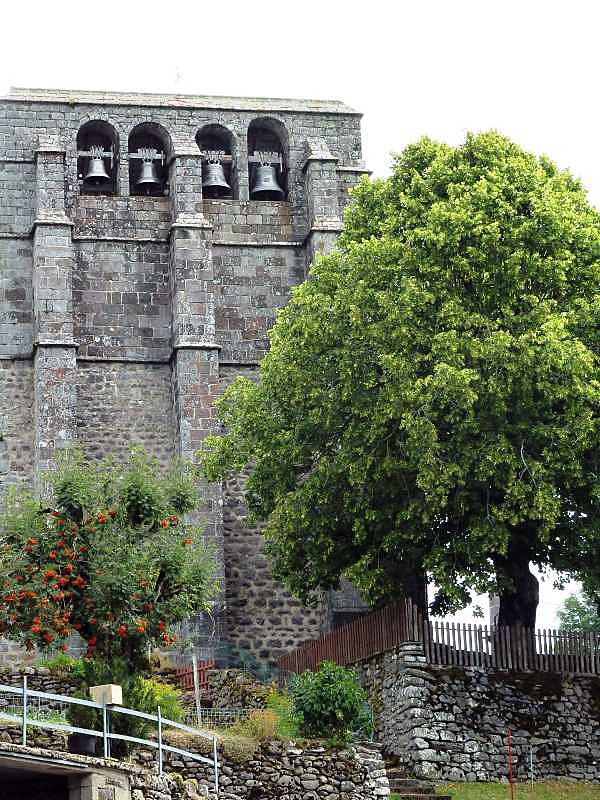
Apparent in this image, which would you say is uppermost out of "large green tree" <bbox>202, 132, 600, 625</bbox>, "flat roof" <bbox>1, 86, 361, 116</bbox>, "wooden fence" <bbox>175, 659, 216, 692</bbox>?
"flat roof" <bbox>1, 86, 361, 116</bbox>

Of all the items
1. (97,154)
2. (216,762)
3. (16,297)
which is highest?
(97,154)

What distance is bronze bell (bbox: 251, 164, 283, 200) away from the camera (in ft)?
133

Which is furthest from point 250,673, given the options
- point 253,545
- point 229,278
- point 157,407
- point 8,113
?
point 8,113

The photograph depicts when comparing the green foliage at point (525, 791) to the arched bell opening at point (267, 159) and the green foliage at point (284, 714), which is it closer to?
the green foliage at point (284, 714)

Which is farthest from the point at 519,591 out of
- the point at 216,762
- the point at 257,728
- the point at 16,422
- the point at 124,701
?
the point at 16,422

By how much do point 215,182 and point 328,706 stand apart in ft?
57.3

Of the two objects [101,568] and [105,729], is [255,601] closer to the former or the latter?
[101,568]

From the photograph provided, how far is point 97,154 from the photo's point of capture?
40156 mm

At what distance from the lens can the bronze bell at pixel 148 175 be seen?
39.9m

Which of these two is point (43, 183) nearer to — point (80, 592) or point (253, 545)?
point (253, 545)

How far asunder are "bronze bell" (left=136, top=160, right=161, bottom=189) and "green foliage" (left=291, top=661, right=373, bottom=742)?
16.6 metres

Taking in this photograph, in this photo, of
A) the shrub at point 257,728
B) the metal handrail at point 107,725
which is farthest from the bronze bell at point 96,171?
the metal handrail at point 107,725

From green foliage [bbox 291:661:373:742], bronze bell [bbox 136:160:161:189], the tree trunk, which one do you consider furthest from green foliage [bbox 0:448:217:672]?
bronze bell [bbox 136:160:161:189]

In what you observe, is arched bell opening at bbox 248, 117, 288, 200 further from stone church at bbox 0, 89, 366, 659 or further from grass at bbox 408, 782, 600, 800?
grass at bbox 408, 782, 600, 800
